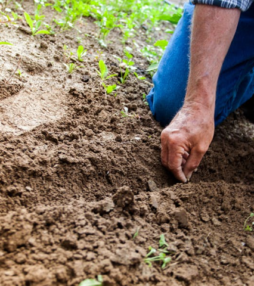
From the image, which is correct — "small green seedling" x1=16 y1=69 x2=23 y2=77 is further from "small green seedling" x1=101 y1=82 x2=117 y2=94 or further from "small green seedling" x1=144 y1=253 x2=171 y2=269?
"small green seedling" x1=144 y1=253 x2=171 y2=269

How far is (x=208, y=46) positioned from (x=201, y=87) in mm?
206

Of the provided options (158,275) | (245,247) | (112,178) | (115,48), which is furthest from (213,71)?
(115,48)

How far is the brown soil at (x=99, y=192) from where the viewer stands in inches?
43.7

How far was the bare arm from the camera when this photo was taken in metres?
1.55

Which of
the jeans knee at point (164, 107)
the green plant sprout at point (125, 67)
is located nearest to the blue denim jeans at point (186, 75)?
the jeans knee at point (164, 107)

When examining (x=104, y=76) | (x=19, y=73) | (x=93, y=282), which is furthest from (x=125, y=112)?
(x=93, y=282)

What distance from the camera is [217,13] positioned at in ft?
5.17

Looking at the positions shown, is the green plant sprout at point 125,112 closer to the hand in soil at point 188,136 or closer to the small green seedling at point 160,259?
the hand in soil at point 188,136

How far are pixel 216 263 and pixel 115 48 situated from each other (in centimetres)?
215

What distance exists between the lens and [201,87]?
1579 mm

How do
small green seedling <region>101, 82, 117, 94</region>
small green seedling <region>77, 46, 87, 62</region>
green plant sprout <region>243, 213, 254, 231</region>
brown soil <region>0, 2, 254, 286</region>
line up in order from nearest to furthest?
brown soil <region>0, 2, 254, 286</region> < green plant sprout <region>243, 213, 254, 231</region> < small green seedling <region>101, 82, 117, 94</region> < small green seedling <region>77, 46, 87, 62</region>

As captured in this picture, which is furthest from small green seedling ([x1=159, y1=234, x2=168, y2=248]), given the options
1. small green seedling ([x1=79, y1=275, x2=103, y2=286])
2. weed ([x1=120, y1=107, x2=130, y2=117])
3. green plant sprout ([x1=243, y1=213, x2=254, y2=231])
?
weed ([x1=120, y1=107, x2=130, y2=117])

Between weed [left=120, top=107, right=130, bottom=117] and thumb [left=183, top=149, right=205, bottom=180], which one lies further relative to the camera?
weed [left=120, top=107, right=130, bottom=117]

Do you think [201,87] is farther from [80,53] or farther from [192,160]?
[80,53]
